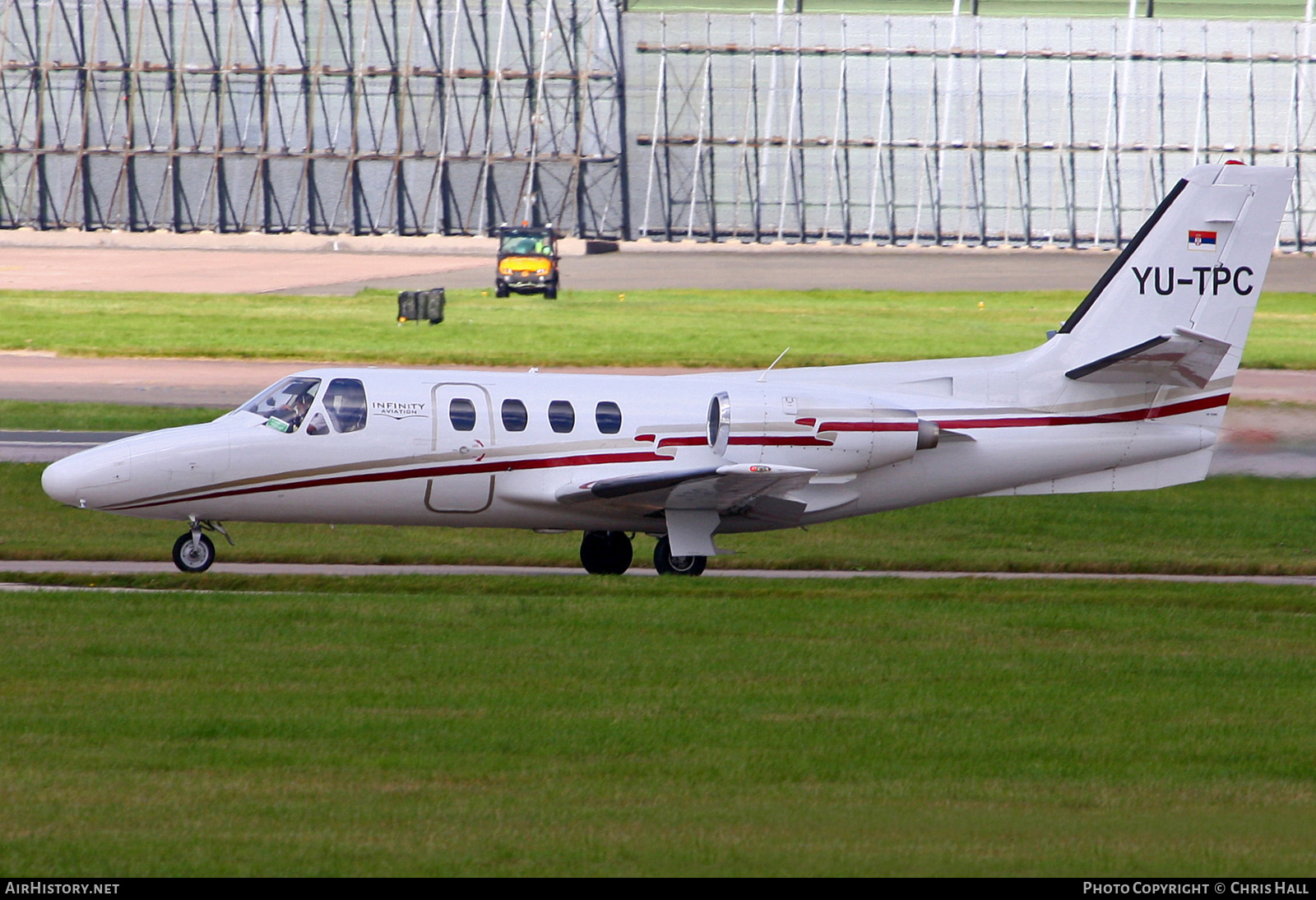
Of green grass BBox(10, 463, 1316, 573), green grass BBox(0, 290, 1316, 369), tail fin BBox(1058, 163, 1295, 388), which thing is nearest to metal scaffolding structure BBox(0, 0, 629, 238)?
green grass BBox(0, 290, 1316, 369)

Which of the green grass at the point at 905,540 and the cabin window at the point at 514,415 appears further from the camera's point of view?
the green grass at the point at 905,540

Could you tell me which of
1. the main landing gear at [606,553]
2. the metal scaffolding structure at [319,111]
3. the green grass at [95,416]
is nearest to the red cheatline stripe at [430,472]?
the main landing gear at [606,553]

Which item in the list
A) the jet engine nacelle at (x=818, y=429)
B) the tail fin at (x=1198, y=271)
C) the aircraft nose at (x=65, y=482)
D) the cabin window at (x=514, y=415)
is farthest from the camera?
the tail fin at (x=1198, y=271)

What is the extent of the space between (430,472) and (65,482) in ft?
13.3

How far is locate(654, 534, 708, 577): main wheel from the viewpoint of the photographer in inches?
778

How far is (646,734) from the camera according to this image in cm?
1193

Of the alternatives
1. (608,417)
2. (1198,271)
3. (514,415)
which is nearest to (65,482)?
(514,415)

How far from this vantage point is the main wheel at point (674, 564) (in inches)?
778

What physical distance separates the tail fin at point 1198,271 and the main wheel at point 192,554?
10724 millimetres

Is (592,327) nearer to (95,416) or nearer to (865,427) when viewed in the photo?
(95,416)

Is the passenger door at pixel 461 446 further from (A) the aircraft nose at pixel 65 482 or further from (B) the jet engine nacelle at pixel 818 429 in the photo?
(A) the aircraft nose at pixel 65 482

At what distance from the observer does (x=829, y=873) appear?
28.0 ft

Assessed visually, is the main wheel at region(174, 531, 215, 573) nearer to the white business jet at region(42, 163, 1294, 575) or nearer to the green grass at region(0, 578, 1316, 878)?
the white business jet at region(42, 163, 1294, 575)

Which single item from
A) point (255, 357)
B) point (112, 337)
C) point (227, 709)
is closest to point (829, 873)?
point (227, 709)
